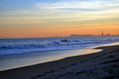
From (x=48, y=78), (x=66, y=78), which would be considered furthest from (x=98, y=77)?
(x=48, y=78)

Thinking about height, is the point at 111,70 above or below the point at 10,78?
above

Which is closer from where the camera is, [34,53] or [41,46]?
[34,53]

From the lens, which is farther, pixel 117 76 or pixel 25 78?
pixel 25 78

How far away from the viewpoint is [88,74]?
491 centimetres

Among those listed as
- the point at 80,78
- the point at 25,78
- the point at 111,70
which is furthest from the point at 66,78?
the point at 25,78

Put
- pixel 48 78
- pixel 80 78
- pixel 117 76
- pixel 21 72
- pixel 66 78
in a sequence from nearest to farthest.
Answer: pixel 117 76 < pixel 80 78 < pixel 66 78 < pixel 48 78 < pixel 21 72

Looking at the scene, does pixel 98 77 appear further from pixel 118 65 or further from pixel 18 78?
pixel 18 78

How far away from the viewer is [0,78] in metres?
6.80

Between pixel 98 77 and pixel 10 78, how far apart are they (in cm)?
409

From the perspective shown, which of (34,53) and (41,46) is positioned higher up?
(34,53)

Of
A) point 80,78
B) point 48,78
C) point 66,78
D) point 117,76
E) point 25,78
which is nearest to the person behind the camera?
point 117,76

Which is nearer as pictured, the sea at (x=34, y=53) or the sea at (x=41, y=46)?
the sea at (x=34, y=53)

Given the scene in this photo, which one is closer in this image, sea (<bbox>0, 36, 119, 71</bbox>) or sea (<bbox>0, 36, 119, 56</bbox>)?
sea (<bbox>0, 36, 119, 71</bbox>)

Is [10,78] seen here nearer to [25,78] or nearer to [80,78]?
[25,78]
